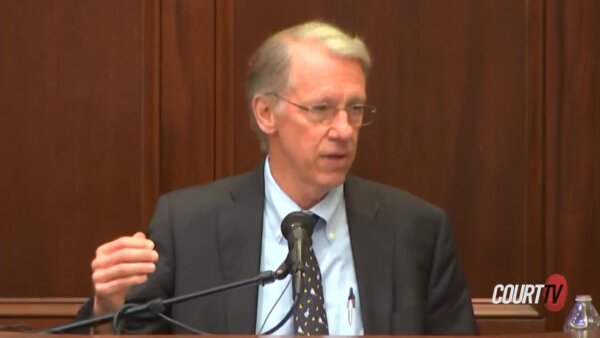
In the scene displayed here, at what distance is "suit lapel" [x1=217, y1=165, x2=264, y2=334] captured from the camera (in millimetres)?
2705

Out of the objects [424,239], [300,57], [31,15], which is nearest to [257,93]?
[300,57]

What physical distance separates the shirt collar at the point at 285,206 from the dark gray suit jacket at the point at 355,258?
0.03m

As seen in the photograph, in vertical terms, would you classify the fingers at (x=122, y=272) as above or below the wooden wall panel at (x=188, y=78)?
below

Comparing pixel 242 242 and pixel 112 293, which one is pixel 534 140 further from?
pixel 112 293

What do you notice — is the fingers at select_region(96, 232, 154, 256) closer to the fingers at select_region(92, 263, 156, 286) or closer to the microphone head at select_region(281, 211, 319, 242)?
the fingers at select_region(92, 263, 156, 286)

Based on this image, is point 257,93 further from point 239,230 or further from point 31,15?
point 31,15

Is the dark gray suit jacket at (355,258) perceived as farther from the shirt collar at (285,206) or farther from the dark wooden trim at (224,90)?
the dark wooden trim at (224,90)

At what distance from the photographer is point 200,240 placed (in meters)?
2.82

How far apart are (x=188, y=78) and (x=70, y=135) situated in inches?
14.1

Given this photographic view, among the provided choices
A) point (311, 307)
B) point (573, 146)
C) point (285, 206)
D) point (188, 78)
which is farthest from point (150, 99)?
point (573, 146)

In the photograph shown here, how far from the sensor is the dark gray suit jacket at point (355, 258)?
108 inches

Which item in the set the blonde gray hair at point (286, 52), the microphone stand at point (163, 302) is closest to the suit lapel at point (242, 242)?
the blonde gray hair at point (286, 52)

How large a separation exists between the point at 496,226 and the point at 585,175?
0.28 meters

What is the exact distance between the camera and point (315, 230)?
9.29ft
